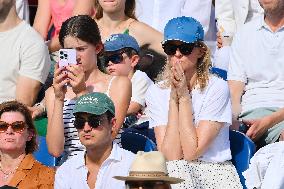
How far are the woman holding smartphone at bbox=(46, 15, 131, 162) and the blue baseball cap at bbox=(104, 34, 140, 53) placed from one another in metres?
0.32

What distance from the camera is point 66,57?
7.64 metres

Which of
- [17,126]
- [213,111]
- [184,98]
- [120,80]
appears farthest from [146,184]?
[120,80]

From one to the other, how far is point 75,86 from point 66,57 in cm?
23

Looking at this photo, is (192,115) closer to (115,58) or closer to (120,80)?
(120,80)

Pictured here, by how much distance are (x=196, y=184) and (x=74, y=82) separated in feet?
4.10

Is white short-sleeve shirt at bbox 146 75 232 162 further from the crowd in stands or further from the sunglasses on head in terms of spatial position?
the sunglasses on head

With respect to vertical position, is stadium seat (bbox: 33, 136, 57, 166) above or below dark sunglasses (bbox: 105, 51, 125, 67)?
below

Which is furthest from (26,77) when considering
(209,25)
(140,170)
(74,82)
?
(140,170)

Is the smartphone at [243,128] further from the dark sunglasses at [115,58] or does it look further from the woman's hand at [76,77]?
the woman's hand at [76,77]

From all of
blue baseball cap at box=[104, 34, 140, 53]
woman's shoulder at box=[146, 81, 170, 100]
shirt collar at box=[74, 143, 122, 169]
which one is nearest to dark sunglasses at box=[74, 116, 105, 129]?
shirt collar at box=[74, 143, 122, 169]

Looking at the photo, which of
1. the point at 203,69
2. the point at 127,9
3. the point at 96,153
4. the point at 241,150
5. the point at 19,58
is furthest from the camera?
the point at 127,9

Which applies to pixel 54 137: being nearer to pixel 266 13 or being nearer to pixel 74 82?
pixel 74 82

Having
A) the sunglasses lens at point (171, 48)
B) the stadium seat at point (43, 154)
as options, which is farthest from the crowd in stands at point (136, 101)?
the stadium seat at point (43, 154)

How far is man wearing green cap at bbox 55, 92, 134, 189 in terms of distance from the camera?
7.04 metres
